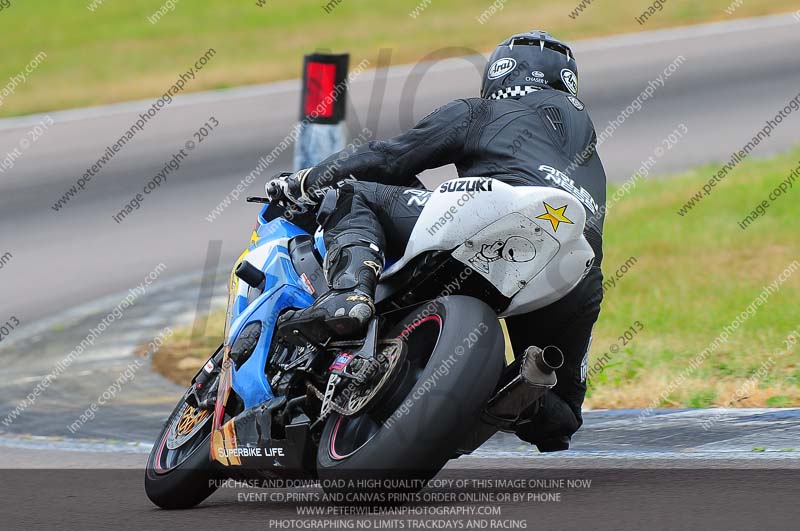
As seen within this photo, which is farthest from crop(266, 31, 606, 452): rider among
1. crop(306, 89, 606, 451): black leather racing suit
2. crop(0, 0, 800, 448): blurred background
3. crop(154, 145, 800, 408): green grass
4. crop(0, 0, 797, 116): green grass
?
crop(0, 0, 797, 116): green grass

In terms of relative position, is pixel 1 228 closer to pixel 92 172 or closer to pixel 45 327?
pixel 92 172

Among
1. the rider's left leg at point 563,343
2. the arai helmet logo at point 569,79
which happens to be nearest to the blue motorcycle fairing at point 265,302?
the rider's left leg at point 563,343

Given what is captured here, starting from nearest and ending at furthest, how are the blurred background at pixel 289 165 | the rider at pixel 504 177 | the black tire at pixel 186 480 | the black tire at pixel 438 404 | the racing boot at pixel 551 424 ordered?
the black tire at pixel 438 404, the rider at pixel 504 177, the racing boot at pixel 551 424, the black tire at pixel 186 480, the blurred background at pixel 289 165

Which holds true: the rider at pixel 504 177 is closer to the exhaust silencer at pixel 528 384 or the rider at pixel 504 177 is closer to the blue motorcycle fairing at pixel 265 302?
the blue motorcycle fairing at pixel 265 302

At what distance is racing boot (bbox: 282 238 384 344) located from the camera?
14.8 ft

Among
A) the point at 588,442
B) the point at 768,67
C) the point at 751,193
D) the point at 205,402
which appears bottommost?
the point at 768,67

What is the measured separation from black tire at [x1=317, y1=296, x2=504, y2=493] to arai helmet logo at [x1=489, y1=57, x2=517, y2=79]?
1190mm

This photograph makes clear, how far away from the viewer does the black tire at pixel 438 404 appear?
4262mm

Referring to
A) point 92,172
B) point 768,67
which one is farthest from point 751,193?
point 92,172

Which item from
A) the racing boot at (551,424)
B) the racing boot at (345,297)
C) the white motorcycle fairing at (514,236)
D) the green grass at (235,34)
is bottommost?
the green grass at (235,34)

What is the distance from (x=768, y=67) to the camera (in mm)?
15922

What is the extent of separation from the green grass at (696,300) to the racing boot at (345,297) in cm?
247

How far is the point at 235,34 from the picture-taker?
1959cm

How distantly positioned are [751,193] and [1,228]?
6349 mm
